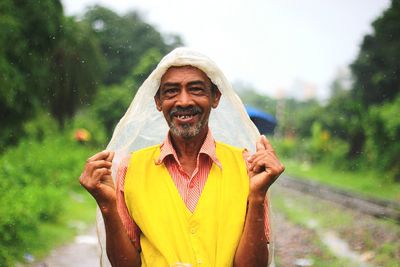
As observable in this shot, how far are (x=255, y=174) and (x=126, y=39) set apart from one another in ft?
89.6

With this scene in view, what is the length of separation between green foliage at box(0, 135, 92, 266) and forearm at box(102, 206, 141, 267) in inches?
129

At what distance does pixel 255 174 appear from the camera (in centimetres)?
201

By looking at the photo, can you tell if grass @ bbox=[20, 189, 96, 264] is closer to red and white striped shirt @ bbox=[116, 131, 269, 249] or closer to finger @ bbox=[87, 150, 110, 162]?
red and white striped shirt @ bbox=[116, 131, 269, 249]

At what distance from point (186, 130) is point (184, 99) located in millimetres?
136

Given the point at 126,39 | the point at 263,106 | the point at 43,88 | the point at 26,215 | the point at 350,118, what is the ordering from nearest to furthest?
the point at 26,215 < the point at 43,88 < the point at 126,39 < the point at 350,118 < the point at 263,106

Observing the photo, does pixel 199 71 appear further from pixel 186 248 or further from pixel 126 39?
pixel 126 39

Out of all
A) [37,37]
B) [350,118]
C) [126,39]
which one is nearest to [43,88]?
[37,37]

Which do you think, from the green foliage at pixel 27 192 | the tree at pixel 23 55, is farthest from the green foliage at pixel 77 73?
the tree at pixel 23 55

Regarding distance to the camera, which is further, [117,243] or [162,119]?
[162,119]

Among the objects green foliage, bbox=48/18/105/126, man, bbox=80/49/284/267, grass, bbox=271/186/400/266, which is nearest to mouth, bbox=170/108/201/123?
man, bbox=80/49/284/267

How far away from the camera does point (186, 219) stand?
2020mm

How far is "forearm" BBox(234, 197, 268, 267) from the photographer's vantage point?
78.5 inches

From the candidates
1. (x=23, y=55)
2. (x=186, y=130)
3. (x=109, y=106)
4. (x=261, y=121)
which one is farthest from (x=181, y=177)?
(x=109, y=106)

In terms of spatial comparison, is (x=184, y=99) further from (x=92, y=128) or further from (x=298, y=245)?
(x=92, y=128)
